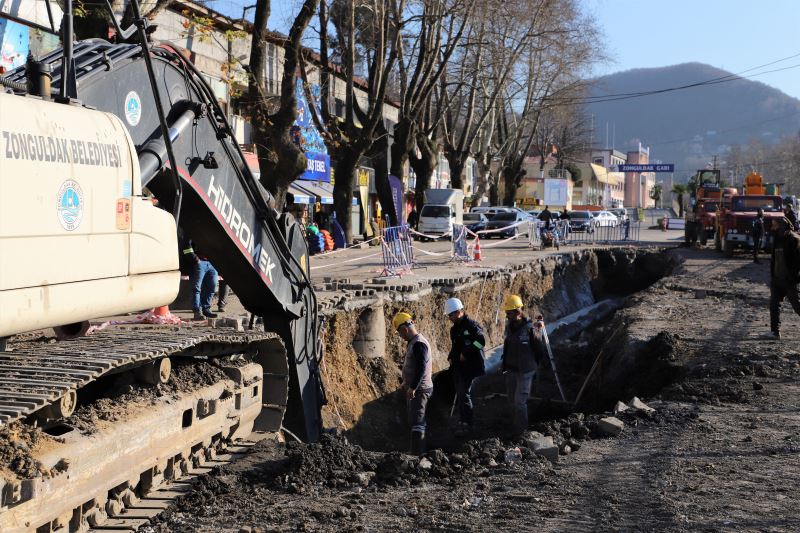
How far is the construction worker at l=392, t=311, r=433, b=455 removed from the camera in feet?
36.7

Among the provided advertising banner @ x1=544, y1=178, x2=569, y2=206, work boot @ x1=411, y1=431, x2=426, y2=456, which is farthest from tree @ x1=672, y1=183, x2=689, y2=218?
work boot @ x1=411, y1=431, x2=426, y2=456

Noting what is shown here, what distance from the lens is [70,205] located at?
16.3ft

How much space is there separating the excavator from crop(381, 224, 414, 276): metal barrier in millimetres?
14206

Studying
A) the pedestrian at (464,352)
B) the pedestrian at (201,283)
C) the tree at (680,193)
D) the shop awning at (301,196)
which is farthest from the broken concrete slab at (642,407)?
the tree at (680,193)

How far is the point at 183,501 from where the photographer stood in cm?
643

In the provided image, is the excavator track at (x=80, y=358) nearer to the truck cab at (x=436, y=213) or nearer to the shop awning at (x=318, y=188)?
the shop awning at (x=318, y=188)

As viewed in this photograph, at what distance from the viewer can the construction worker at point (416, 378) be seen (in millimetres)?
11188

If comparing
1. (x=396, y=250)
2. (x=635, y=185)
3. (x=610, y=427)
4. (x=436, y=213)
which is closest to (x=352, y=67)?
(x=396, y=250)

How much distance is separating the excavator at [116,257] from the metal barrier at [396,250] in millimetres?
14206

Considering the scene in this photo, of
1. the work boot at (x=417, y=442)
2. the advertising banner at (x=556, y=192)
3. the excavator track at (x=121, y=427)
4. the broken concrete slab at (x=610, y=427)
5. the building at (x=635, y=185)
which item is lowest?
the work boot at (x=417, y=442)

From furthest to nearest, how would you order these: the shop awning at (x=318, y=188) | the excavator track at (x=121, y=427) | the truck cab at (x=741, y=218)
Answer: the shop awning at (x=318, y=188) → the truck cab at (x=741, y=218) → the excavator track at (x=121, y=427)

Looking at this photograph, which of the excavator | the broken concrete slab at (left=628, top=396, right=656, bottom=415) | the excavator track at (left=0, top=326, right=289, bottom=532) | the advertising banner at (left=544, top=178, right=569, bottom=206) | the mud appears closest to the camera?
the excavator

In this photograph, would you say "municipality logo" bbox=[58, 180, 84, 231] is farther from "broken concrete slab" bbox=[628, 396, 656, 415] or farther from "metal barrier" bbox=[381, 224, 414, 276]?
"metal barrier" bbox=[381, 224, 414, 276]

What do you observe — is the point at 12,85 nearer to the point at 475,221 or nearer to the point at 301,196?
the point at 301,196
